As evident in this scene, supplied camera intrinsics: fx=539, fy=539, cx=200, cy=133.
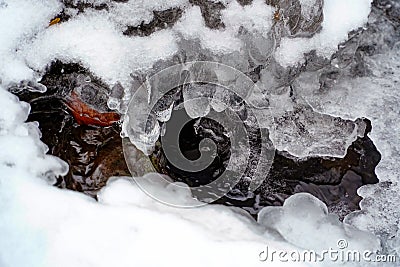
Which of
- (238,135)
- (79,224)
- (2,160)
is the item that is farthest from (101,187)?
(238,135)

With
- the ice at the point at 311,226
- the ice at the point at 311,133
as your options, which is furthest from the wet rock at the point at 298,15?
the ice at the point at 311,226

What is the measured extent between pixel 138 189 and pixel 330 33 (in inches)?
41.7

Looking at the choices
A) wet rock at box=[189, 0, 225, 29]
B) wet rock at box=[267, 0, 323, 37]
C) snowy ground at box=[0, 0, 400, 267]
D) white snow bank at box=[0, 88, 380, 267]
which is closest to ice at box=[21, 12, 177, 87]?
snowy ground at box=[0, 0, 400, 267]

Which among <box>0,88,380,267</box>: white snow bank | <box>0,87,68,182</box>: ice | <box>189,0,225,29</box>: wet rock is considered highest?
<box>189,0,225,29</box>: wet rock

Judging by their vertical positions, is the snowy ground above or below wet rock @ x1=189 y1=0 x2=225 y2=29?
below

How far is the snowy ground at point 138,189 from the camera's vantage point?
6.32 feet

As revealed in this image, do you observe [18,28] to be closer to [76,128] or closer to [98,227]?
[76,128]

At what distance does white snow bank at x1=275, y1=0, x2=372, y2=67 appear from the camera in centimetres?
230

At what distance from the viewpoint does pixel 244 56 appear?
2244 millimetres

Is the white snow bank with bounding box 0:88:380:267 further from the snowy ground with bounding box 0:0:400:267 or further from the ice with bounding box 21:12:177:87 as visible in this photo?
the ice with bounding box 21:12:177:87

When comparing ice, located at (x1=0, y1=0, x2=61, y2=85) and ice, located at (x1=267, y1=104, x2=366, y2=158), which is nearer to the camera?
ice, located at (x1=0, y1=0, x2=61, y2=85)

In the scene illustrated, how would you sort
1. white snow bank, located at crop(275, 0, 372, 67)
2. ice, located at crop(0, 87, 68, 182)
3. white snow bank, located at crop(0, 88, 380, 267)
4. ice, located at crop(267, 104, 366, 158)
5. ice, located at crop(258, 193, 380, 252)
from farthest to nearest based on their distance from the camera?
ice, located at crop(267, 104, 366, 158), white snow bank, located at crop(275, 0, 372, 67), ice, located at crop(258, 193, 380, 252), ice, located at crop(0, 87, 68, 182), white snow bank, located at crop(0, 88, 380, 267)

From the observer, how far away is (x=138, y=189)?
84.2 inches

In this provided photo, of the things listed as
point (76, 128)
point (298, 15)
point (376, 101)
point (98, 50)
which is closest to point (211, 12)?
point (298, 15)
